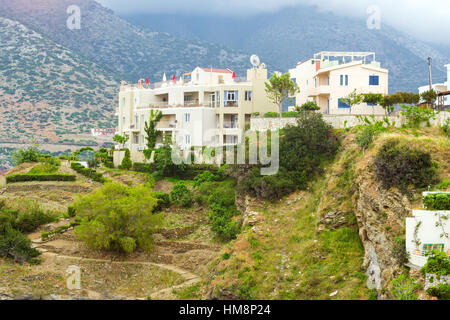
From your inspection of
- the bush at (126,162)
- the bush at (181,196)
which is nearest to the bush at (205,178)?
the bush at (181,196)

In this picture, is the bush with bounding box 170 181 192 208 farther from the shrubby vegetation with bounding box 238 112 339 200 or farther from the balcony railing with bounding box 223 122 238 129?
the balcony railing with bounding box 223 122 238 129

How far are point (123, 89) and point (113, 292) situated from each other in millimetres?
39782

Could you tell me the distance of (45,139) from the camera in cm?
10744

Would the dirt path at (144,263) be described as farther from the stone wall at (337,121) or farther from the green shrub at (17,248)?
the stone wall at (337,121)

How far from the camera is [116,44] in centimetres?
17150

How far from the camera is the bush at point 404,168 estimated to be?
29000mm

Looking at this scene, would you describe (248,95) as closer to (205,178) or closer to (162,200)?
(205,178)

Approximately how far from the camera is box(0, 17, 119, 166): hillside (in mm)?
112000

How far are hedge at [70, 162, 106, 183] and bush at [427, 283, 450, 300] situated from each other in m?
41.4

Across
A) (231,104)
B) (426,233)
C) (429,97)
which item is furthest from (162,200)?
(426,233)

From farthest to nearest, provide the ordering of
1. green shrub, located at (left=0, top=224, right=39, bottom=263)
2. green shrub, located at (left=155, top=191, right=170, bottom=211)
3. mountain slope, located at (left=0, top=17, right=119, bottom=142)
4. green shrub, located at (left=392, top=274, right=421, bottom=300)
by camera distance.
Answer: mountain slope, located at (left=0, top=17, right=119, bottom=142) < green shrub, located at (left=155, top=191, right=170, bottom=211) < green shrub, located at (left=0, top=224, right=39, bottom=263) < green shrub, located at (left=392, top=274, right=421, bottom=300)

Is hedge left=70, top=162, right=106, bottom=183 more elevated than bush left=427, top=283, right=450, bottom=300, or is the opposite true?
hedge left=70, top=162, right=106, bottom=183

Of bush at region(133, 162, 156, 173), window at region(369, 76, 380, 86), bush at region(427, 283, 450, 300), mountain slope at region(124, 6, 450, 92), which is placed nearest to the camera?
bush at region(427, 283, 450, 300)

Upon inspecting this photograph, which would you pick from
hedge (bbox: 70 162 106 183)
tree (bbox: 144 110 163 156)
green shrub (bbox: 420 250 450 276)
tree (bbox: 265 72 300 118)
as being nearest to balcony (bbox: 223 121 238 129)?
tree (bbox: 265 72 300 118)
